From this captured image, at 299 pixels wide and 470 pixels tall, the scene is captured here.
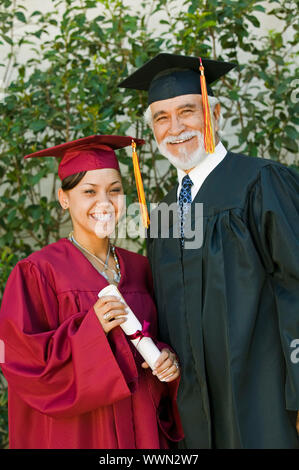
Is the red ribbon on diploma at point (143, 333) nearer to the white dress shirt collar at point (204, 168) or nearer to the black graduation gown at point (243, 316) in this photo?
the black graduation gown at point (243, 316)

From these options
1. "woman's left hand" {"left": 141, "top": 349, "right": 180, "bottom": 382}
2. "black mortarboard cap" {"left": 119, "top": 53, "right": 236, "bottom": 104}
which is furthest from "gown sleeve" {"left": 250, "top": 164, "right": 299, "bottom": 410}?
"black mortarboard cap" {"left": 119, "top": 53, "right": 236, "bottom": 104}

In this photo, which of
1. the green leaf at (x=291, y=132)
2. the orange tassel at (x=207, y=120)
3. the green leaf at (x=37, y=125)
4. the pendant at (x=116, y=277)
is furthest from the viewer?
the green leaf at (x=291, y=132)

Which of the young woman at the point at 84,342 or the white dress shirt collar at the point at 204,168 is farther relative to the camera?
the white dress shirt collar at the point at 204,168

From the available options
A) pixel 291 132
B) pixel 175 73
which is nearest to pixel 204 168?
pixel 175 73

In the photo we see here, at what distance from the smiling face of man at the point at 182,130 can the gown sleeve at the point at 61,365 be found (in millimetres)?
715

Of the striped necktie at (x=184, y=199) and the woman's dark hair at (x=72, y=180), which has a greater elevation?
the woman's dark hair at (x=72, y=180)

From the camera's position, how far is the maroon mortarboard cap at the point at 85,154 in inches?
81.4

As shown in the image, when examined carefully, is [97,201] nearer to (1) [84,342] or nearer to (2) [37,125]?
(1) [84,342]

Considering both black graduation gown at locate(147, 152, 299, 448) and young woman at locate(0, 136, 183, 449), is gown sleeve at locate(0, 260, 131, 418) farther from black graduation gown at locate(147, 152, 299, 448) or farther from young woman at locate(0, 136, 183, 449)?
black graduation gown at locate(147, 152, 299, 448)

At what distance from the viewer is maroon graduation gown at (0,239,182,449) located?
1.84 m

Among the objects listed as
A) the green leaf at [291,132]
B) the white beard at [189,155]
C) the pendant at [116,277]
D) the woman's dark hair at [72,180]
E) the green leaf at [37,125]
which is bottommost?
the pendant at [116,277]

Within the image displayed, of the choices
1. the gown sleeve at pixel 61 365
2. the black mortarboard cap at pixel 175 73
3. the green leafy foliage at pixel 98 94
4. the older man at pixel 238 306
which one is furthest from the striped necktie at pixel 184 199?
the green leafy foliage at pixel 98 94

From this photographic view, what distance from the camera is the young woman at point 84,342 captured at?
1842 millimetres

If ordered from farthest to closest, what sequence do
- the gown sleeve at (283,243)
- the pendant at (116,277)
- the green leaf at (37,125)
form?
the green leaf at (37,125), the pendant at (116,277), the gown sleeve at (283,243)
